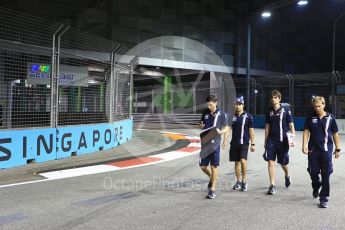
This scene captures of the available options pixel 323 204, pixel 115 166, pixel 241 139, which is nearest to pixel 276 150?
pixel 241 139

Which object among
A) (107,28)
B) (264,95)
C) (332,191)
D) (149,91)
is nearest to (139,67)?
(107,28)

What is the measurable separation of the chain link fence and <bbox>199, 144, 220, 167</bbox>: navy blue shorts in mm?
5295

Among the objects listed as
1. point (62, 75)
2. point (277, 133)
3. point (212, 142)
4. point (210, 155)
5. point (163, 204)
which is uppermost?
point (62, 75)

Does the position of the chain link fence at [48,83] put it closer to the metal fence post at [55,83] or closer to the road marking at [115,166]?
the metal fence post at [55,83]

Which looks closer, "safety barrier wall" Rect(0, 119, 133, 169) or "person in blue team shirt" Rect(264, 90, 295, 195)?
"person in blue team shirt" Rect(264, 90, 295, 195)

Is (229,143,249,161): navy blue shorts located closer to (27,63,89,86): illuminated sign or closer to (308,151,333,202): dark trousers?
(308,151,333,202): dark trousers

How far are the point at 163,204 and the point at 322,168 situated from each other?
236 cm

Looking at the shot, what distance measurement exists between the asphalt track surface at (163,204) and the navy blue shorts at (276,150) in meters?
0.56

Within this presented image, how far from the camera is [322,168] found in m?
5.84

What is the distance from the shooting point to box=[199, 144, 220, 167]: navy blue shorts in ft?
20.6

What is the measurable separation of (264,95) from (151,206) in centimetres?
2269

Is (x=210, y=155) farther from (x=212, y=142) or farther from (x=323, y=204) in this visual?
(x=323, y=204)

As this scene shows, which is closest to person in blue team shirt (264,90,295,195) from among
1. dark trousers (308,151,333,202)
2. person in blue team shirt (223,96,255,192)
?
person in blue team shirt (223,96,255,192)

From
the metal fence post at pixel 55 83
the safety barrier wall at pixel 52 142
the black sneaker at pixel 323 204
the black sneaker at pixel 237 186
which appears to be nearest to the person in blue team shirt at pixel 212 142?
the black sneaker at pixel 237 186
